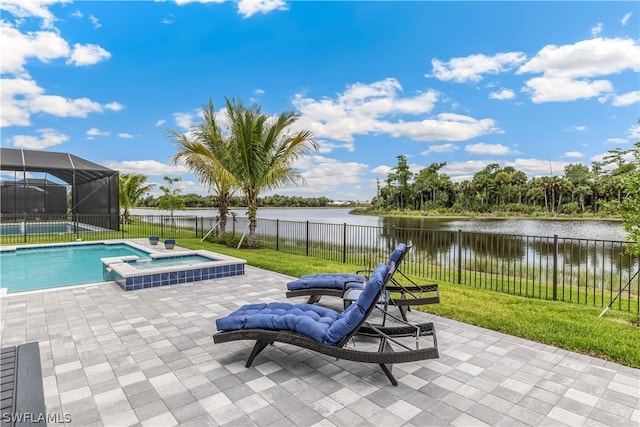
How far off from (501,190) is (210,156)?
52.7m

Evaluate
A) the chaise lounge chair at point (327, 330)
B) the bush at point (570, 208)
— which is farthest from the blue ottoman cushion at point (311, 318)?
the bush at point (570, 208)

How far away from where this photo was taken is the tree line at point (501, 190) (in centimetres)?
4725

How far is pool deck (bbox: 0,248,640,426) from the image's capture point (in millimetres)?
2453

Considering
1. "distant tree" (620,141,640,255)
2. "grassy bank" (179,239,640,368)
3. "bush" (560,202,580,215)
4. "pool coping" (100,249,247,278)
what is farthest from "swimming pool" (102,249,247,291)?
"bush" (560,202,580,215)

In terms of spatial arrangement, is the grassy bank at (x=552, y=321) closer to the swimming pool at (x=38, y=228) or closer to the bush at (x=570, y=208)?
the swimming pool at (x=38, y=228)

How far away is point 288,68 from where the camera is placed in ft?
59.6

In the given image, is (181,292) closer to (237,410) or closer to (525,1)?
(237,410)

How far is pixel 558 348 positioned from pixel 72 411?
4.55 metres

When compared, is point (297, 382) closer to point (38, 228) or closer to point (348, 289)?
point (348, 289)

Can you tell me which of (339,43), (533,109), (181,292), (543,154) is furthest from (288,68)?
(543,154)

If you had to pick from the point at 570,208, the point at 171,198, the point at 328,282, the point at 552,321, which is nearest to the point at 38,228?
the point at 171,198

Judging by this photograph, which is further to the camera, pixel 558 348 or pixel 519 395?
pixel 558 348

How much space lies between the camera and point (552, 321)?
442 centimetres

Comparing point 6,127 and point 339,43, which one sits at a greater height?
point 339,43
